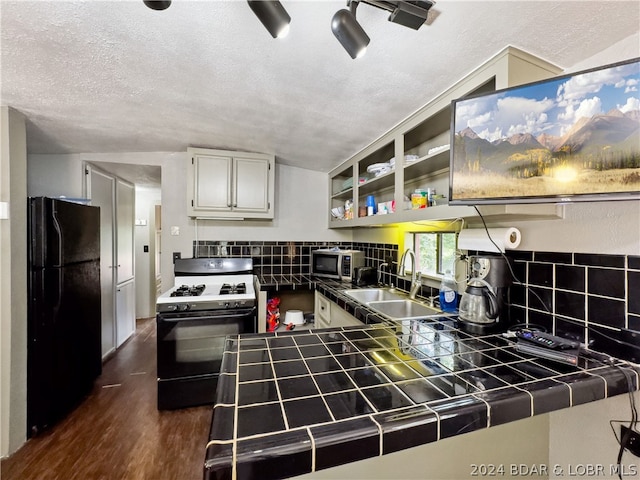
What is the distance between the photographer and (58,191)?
2.66 metres

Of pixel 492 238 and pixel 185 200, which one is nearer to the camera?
pixel 492 238

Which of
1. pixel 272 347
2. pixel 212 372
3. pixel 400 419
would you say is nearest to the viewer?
pixel 400 419

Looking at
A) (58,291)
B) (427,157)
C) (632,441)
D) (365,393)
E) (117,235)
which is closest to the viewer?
(365,393)

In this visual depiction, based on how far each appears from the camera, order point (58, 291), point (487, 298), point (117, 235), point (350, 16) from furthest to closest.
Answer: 1. point (117, 235)
2. point (58, 291)
3. point (487, 298)
4. point (350, 16)

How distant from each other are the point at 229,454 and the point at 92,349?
2587mm

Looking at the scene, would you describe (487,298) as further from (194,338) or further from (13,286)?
(13,286)

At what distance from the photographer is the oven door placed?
203 centimetres

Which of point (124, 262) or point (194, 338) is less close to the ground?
point (124, 262)

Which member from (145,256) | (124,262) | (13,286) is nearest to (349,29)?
(13,286)

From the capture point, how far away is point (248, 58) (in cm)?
129

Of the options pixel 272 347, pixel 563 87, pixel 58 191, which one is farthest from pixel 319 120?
pixel 58 191

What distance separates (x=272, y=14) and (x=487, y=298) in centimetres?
138

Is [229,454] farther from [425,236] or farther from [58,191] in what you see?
[58,191]

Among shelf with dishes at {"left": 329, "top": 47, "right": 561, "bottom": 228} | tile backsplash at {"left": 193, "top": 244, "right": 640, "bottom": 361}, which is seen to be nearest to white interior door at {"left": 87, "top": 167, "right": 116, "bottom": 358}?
shelf with dishes at {"left": 329, "top": 47, "right": 561, "bottom": 228}
